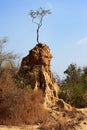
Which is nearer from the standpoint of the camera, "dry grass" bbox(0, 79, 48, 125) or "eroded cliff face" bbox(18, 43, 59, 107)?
"dry grass" bbox(0, 79, 48, 125)

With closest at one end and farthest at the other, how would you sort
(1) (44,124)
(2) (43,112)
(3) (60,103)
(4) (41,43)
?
(1) (44,124) → (2) (43,112) → (3) (60,103) → (4) (41,43)

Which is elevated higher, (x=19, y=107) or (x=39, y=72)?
(x=39, y=72)

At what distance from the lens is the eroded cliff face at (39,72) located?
20969 mm

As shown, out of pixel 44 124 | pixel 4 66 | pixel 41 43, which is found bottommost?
pixel 44 124

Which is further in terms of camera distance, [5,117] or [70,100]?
[70,100]

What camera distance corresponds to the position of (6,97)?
62.2ft

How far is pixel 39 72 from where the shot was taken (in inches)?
842

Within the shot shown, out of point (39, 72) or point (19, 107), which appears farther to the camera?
point (39, 72)

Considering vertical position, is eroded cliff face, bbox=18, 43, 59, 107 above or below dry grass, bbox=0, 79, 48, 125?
above

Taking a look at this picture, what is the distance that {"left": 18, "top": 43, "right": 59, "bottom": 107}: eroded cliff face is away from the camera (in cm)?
2097

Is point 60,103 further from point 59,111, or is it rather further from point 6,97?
point 6,97

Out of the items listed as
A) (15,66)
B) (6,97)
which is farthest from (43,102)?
(15,66)

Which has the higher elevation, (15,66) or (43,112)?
(15,66)

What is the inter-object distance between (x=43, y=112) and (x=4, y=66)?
357 centimetres
